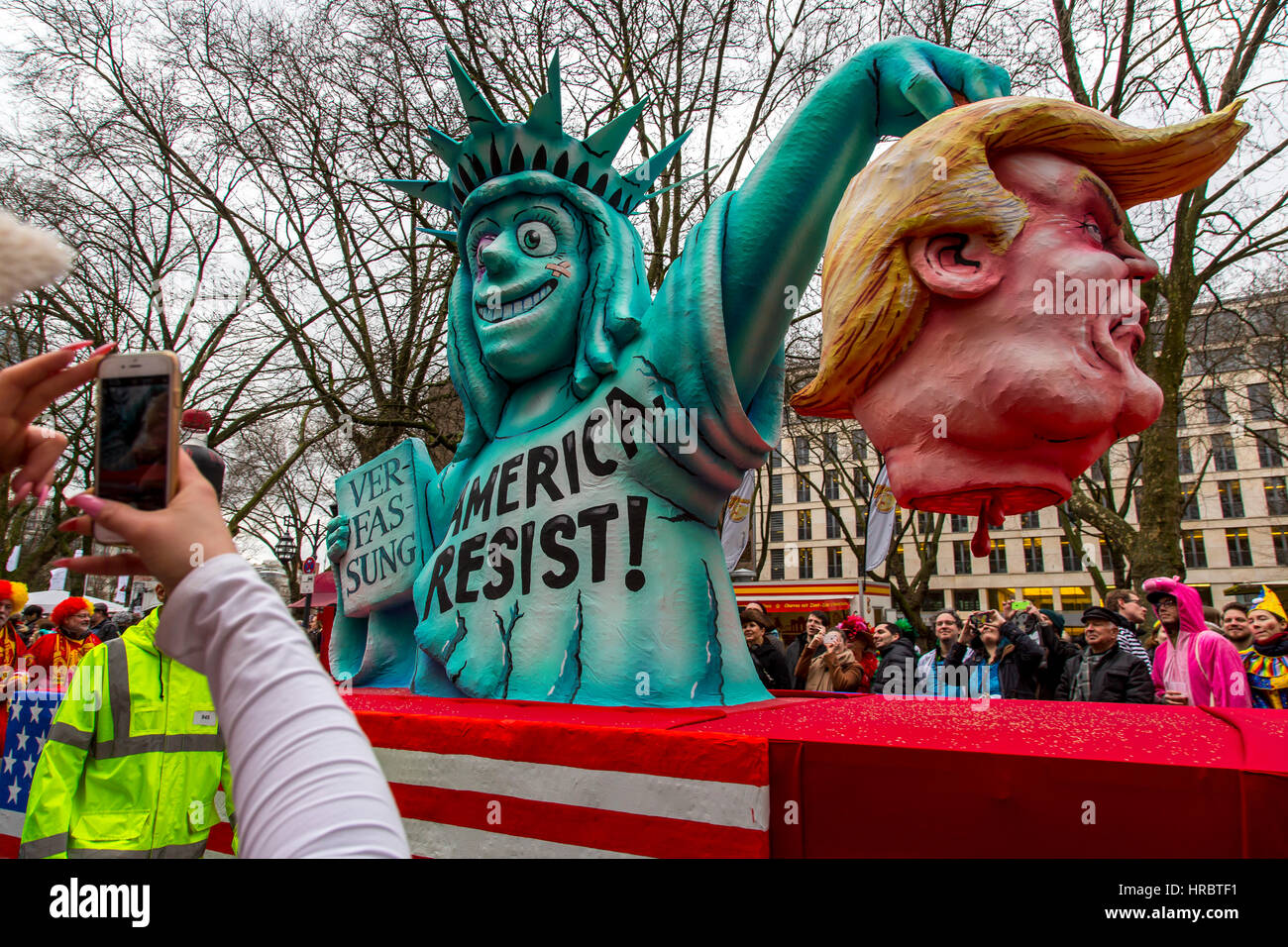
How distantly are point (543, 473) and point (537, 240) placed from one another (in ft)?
3.17

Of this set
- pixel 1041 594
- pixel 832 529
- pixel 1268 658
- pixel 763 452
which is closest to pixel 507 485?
pixel 763 452

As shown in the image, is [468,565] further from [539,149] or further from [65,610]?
[65,610]

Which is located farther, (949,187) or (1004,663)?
(1004,663)

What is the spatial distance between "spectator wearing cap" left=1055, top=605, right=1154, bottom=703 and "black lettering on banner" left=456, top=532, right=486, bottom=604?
3.27 meters

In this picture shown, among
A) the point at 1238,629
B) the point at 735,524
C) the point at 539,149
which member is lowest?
the point at 1238,629

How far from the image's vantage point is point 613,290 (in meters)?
3.22

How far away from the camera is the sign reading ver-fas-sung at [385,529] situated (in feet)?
12.6

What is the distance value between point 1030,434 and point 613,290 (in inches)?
73.4

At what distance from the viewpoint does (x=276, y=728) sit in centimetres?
65

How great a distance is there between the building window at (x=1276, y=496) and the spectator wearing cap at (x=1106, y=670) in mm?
35461

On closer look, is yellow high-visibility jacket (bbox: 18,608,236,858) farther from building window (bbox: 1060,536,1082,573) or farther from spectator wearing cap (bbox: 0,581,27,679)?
building window (bbox: 1060,536,1082,573)

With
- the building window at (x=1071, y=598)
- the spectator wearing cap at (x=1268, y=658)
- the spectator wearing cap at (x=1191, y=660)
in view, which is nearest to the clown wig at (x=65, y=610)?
the spectator wearing cap at (x=1191, y=660)
